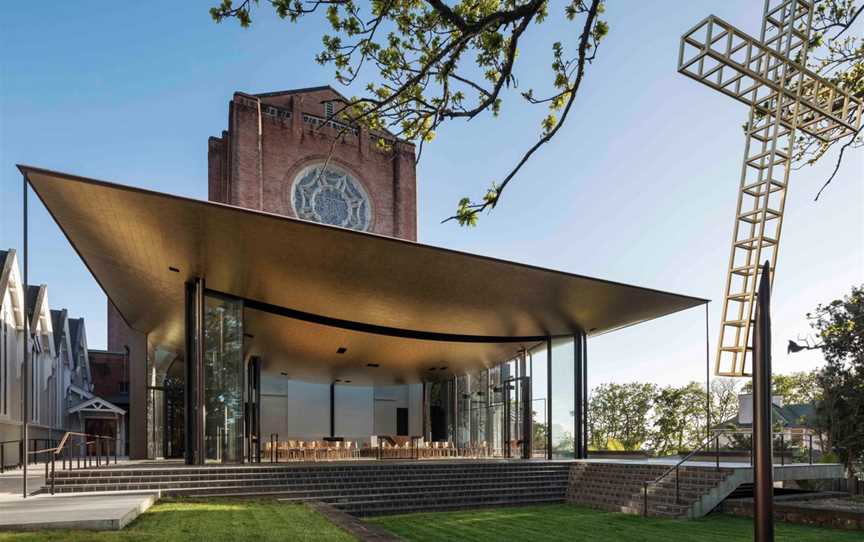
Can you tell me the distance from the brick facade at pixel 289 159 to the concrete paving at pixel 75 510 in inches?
819

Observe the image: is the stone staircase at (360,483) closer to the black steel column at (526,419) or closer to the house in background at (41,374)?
the black steel column at (526,419)

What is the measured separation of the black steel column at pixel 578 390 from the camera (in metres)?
19.8

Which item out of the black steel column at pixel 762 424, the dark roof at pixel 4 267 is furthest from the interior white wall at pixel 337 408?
the black steel column at pixel 762 424

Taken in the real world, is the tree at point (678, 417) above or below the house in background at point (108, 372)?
below

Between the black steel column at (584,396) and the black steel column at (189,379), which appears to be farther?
the black steel column at (584,396)

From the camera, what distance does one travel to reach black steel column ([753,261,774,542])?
84.3 inches

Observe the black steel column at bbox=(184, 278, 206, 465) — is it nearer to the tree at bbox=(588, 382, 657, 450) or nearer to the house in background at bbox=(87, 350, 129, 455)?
the tree at bbox=(588, 382, 657, 450)

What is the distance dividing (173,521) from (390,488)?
6030 millimetres

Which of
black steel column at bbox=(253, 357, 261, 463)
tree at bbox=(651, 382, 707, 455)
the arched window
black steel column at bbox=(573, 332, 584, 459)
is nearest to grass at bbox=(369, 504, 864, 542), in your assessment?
black steel column at bbox=(253, 357, 261, 463)

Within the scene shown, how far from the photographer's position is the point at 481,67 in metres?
6.05

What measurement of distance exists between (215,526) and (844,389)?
18.6 metres

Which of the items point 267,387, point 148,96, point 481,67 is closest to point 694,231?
point 481,67

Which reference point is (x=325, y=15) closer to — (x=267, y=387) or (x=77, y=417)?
(x=267, y=387)

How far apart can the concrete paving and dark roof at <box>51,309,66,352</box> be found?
30.6 meters
